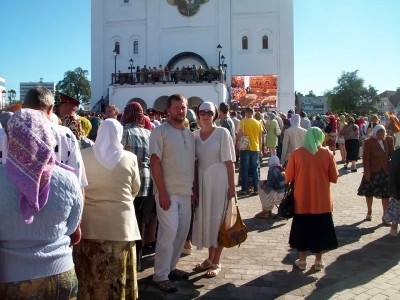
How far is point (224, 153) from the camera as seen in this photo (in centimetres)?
484

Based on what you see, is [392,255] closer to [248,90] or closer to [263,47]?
[248,90]

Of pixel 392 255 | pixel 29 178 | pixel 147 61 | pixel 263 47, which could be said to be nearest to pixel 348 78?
pixel 263 47

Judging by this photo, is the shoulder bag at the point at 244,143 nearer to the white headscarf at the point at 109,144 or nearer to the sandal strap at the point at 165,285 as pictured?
the sandal strap at the point at 165,285

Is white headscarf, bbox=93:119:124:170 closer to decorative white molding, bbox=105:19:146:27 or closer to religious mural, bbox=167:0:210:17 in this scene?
religious mural, bbox=167:0:210:17

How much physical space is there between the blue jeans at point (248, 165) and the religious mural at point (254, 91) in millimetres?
25856

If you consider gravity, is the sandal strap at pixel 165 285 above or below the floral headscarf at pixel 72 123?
below

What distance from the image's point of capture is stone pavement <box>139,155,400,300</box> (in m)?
→ 4.49

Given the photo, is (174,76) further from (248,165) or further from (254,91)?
(248,165)

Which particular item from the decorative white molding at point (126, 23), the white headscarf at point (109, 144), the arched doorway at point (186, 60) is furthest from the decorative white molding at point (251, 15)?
the white headscarf at point (109, 144)

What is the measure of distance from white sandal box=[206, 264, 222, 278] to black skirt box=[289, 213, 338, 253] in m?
1.04

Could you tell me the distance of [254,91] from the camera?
37.1 metres

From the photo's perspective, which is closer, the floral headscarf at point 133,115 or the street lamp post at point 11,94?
the floral headscarf at point 133,115

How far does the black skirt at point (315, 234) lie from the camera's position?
200 inches

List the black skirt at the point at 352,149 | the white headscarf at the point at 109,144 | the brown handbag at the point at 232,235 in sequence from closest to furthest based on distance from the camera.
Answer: the white headscarf at the point at 109,144
the brown handbag at the point at 232,235
the black skirt at the point at 352,149
